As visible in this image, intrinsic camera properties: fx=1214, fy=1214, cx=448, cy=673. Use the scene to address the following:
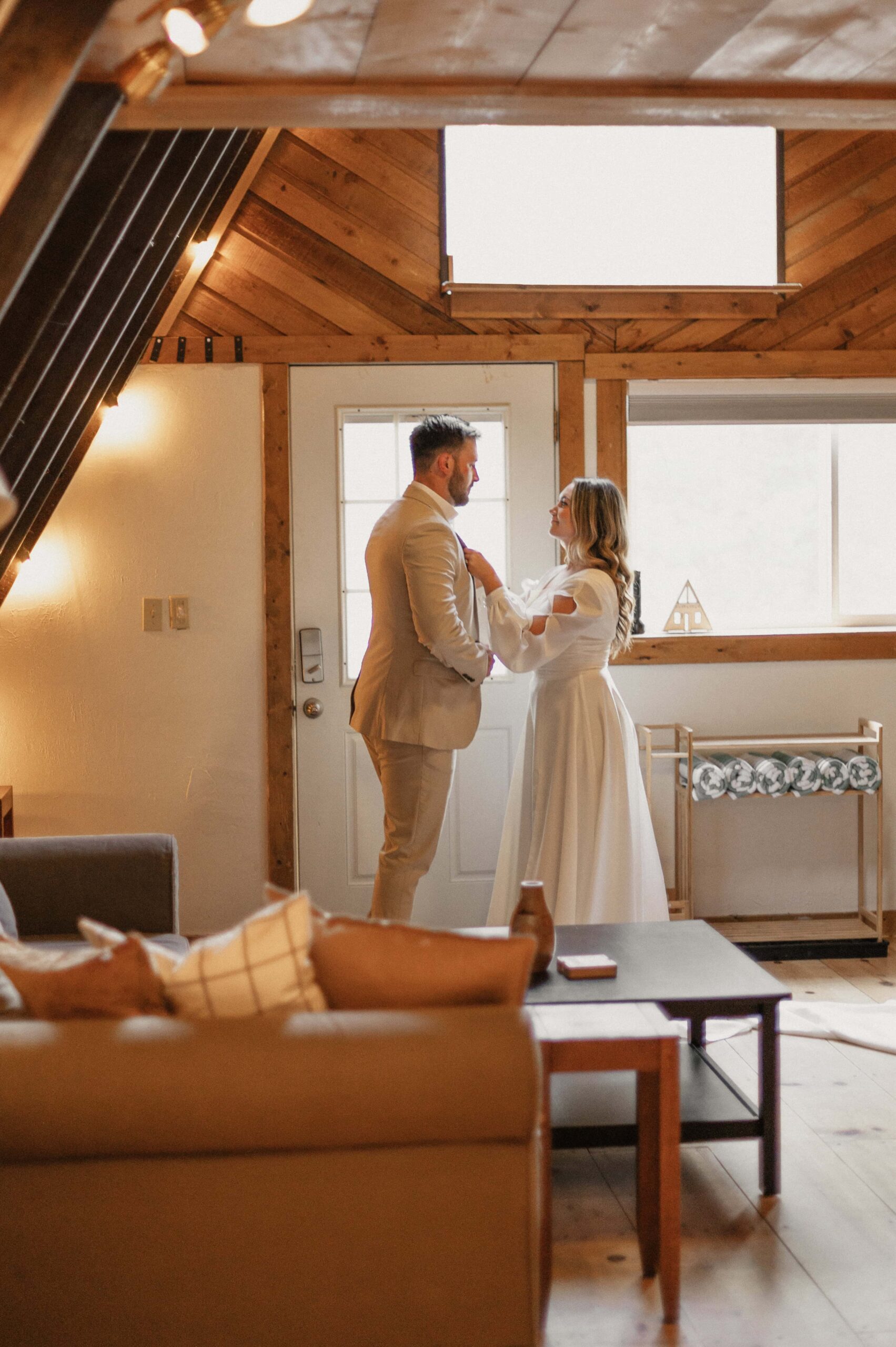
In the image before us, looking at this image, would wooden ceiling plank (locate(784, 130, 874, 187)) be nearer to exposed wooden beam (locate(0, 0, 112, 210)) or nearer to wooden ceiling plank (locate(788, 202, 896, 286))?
wooden ceiling plank (locate(788, 202, 896, 286))

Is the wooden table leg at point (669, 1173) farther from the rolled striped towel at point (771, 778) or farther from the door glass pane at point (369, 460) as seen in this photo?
the door glass pane at point (369, 460)

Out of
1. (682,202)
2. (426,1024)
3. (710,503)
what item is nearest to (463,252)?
(682,202)

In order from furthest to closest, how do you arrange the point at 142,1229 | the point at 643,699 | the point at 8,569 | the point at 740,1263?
the point at 643,699 < the point at 8,569 < the point at 740,1263 < the point at 142,1229

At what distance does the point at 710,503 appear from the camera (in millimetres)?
4543

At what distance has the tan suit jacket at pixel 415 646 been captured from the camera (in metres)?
3.56

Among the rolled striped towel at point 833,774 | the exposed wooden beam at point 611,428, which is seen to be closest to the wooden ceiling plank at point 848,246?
the exposed wooden beam at point 611,428

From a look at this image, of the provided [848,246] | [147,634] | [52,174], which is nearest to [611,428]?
[848,246]

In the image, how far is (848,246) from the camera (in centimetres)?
440

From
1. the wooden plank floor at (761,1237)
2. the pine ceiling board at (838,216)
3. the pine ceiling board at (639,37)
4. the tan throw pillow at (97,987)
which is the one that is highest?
the pine ceiling board at (838,216)

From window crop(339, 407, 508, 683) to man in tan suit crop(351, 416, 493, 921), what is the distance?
572 mm

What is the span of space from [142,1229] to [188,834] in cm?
Result: 271

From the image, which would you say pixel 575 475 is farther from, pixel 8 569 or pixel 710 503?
pixel 8 569

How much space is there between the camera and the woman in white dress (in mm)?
3707

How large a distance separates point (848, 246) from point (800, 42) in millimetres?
2814
